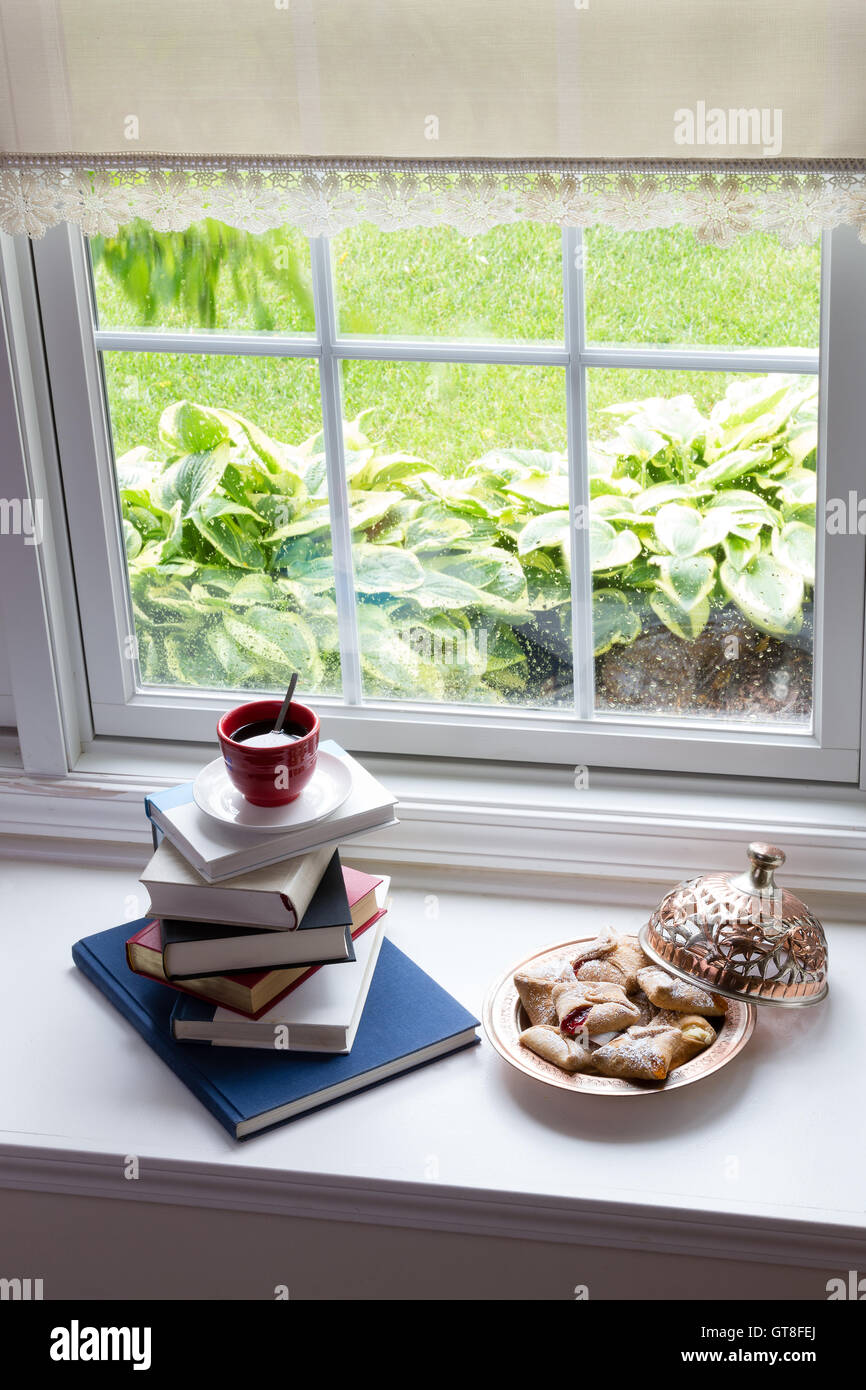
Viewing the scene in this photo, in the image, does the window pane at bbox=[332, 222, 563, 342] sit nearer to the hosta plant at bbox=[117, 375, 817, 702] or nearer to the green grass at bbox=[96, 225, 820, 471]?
the green grass at bbox=[96, 225, 820, 471]

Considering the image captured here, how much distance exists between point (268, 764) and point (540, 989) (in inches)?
13.6

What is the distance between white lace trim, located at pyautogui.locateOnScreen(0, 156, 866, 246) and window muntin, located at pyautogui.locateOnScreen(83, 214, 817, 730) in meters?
0.13

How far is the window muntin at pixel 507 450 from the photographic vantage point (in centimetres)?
142

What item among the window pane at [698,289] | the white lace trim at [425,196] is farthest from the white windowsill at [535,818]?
the white lace trim at [425,196]

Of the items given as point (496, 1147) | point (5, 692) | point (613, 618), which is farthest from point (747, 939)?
point (5, 692)

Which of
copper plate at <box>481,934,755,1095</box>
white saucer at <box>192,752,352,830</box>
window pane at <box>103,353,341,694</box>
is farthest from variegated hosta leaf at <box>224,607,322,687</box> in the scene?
copper plate at <box>481,934,755,1095</box>

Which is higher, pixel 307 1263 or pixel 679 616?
pixel 679 616

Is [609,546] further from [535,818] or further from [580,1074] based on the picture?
[580,1074]

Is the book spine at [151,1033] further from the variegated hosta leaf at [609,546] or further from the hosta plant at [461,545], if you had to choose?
the variegated hosta leaf at [609,546]

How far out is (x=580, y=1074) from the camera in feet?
4.08

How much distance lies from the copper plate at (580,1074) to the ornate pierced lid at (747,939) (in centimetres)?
5

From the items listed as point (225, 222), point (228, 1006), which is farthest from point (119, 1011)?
point (225, 222)

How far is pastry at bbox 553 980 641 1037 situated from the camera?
1.27 meters

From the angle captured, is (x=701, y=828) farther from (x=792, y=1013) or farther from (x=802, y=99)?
(x=802, y=99)
